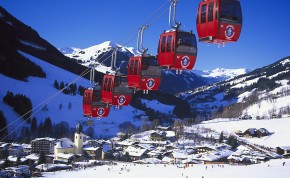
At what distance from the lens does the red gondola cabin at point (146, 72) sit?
19.7 meters

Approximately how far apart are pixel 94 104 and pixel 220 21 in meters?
14.2

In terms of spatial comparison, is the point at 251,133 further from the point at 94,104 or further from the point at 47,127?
the point at 94,104

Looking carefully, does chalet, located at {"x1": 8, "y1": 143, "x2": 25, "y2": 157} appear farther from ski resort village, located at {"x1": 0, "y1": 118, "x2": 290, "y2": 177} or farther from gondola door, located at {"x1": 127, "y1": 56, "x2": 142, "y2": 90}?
gondola door, located at {"x1": 127, "y1": 56, "x2": 142, "y2": 90}

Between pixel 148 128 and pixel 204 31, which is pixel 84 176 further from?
pixel 148 128

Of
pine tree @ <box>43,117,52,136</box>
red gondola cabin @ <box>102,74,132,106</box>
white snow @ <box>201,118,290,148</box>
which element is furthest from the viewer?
pine tree @ <box>43,117,52,136</box>

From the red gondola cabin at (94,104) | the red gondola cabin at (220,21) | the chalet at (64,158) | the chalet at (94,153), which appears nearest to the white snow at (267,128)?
Answer: the chalet at (94,153)

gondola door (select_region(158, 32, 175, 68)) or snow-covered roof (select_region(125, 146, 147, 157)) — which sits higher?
gondola door (select_region(158, 32, 175, 68))

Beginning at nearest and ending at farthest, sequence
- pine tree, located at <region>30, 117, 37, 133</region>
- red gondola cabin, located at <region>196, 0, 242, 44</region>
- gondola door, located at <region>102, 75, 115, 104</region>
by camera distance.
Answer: red gondola cabin, located at <region>196, 0, 242, 44</region> < gondola door, located at <region>102, 75, 115, 104</region> < pine tree, located at <region>30, 117, 37, 133</region>

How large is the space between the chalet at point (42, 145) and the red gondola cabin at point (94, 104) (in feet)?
252

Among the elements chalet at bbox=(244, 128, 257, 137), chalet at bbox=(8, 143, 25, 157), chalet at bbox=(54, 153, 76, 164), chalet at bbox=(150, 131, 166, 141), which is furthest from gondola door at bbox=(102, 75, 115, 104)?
chalet at bbox=(244, 128, 257, 137)

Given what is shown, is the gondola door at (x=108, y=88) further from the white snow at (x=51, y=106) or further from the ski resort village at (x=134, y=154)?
the white snow at (x=51, y=106)

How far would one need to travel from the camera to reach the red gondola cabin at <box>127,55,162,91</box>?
64.5ft

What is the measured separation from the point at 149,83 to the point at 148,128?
143 metres

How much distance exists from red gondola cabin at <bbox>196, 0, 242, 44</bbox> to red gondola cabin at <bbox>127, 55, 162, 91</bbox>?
4.91 metres
